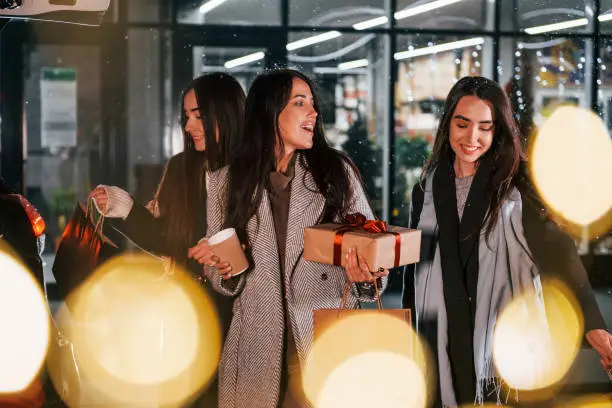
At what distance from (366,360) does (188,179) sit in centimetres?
153

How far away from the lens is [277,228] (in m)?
3.27

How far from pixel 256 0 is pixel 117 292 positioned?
302 centimetres

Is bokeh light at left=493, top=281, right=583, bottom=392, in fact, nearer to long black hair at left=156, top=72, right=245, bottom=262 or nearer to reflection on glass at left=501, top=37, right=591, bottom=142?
long black hair at left=156, top=72, right=245, bottom=262

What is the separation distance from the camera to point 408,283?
3.57m

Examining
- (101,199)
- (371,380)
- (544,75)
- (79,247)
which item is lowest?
(371,380)

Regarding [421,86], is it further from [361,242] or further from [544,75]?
[361,242]

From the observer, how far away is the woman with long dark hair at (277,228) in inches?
124

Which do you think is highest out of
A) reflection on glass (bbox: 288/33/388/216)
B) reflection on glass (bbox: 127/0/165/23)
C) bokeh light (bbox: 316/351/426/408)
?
reflection on glass (bbox: 127/0/165/23)

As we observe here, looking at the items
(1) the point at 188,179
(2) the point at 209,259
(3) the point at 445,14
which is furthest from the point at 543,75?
(2) the point at 209,259

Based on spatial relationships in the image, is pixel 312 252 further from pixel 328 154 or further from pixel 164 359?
pixel 164 359

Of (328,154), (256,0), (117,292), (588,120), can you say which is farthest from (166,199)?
(588,120)

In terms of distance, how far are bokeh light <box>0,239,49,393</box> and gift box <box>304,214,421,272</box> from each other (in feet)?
3.09

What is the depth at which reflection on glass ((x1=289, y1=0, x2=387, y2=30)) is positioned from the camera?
8.14 metres

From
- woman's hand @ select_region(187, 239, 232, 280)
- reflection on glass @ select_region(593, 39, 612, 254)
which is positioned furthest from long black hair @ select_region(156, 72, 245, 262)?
reflection on glass @ select_region(593, 39, 612, 254)
